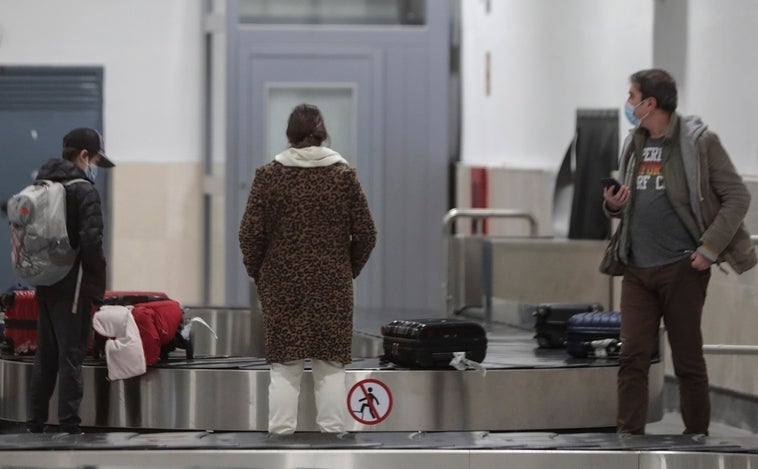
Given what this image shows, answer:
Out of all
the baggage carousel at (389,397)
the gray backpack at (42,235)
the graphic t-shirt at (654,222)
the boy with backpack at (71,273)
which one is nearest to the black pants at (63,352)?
the boy with backpack at (71,273)

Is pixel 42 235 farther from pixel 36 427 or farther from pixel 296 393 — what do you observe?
pixel 296 393

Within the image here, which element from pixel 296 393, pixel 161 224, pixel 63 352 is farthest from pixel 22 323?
pixel 161 224

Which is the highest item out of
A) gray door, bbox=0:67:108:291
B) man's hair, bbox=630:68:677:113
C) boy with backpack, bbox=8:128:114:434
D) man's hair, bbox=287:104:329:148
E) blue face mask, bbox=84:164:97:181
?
gray door, bbox=0:67:108:291

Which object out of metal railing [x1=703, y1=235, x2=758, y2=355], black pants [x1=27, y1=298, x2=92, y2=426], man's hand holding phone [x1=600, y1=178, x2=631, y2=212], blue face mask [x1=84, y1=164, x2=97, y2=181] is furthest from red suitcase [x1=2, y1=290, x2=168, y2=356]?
metal railing [x1=703, y1=235, x2=758, y2=355]

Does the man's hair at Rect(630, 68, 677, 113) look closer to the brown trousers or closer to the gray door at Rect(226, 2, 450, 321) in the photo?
the brown trousers

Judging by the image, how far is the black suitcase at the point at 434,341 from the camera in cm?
746

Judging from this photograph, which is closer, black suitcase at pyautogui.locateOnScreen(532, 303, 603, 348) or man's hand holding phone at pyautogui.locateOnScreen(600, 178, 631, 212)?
man's hand holding phone at pyautogui.locateOnScreen(600, 178, 631, 212)

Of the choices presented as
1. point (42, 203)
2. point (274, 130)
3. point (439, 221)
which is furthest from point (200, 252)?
point (42, 203)

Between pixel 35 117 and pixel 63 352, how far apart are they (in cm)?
950

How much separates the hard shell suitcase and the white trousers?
7.09 feet


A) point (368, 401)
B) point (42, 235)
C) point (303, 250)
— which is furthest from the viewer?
point (368, 401)

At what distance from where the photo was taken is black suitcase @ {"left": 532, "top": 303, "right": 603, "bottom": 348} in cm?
864

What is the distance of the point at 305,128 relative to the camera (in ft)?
20.8

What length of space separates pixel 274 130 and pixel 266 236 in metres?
9.65
